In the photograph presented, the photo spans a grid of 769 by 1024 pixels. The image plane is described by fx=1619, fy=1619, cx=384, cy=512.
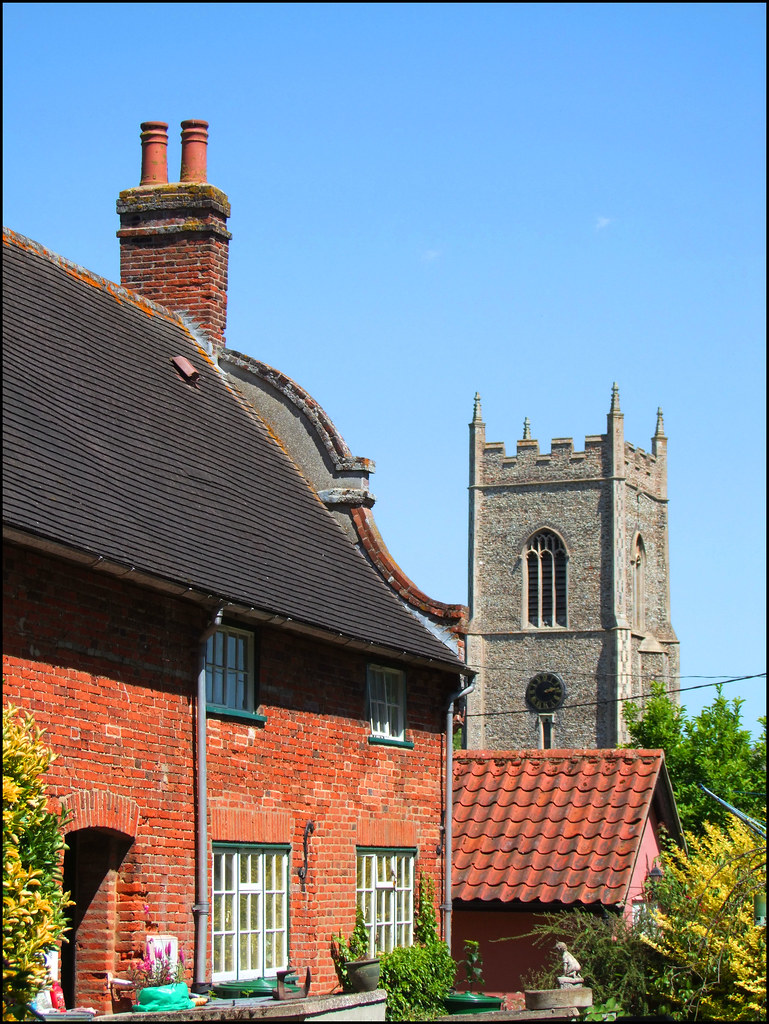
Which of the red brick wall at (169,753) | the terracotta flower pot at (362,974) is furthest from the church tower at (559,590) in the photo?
the terracotta flower pot at (362,974)

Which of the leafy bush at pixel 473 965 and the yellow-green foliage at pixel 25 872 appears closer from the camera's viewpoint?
the yellow-green foliage at pixel 25 872

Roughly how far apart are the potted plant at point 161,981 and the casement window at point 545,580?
2969 inches

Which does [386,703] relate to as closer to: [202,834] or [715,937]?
[202,834]

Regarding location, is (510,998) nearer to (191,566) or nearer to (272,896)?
(272,896)

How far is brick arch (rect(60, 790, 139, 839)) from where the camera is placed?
12531 mm

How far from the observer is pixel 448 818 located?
1866 centimetres

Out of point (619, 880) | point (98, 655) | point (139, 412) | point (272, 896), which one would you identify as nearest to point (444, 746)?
point (619, 880)

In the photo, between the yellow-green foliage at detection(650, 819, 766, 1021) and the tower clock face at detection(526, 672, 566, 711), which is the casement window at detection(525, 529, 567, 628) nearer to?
the tower clock face at detection(526, 672, 566, 711)

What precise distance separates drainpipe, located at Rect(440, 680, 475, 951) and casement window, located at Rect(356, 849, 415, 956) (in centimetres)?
54

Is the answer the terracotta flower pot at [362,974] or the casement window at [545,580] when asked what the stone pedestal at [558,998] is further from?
the casement window at [545,580]

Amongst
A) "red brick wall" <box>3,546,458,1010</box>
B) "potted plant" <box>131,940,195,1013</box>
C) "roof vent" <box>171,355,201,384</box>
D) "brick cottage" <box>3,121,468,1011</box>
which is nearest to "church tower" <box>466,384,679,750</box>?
"brick cottage" <box>3,121,468,1011</box>

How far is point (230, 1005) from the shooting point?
1333cm

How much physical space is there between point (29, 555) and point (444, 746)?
305 inches

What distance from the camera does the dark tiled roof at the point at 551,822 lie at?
61.5ft
